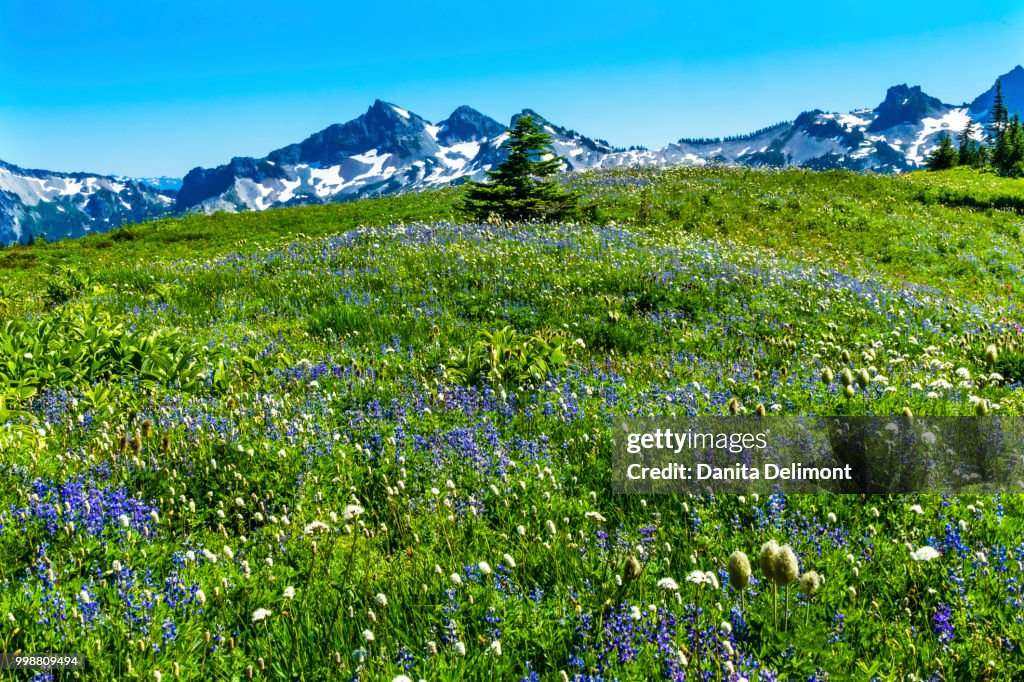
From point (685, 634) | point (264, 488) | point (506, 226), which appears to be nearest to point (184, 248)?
point (506, 226)

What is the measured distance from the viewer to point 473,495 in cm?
426

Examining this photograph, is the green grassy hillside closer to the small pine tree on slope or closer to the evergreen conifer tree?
the small pine tree on slope

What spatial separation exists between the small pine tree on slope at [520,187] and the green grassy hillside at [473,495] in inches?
363

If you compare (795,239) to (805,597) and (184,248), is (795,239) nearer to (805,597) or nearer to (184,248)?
(805,597)

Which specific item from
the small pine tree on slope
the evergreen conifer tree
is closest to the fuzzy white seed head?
the small pine tree on slope

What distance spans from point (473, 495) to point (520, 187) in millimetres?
16872

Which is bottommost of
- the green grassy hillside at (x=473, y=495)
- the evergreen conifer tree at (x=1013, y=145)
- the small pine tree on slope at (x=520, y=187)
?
the green grassy hillside at (x=473, y=495)

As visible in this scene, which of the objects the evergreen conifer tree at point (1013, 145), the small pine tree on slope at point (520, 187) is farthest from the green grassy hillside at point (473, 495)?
the evergreen conifer tree at point (1013, 145)

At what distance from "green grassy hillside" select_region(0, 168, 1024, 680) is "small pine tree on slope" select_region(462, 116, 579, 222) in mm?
9212

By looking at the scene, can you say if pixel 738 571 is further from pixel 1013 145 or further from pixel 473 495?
pixel 1013 145

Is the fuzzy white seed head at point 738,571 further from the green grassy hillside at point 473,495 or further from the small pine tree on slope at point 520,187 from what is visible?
the small pine tree on slope at point 520,187

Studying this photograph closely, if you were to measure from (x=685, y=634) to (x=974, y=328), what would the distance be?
28.6 ft

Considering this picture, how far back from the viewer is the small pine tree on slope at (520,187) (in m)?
19.6

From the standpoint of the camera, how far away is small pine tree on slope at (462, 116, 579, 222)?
19.6 meters
